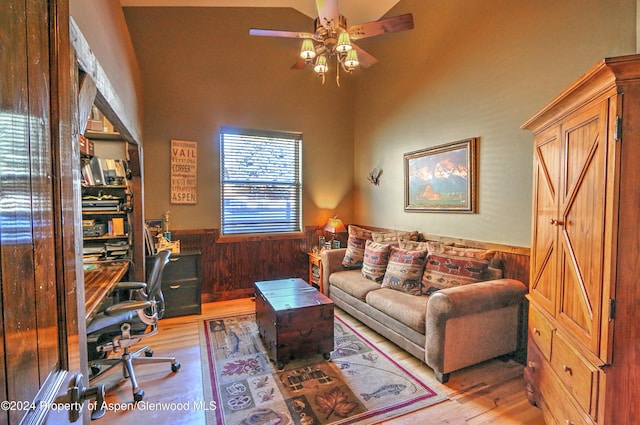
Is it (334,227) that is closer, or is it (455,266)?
(455,266)

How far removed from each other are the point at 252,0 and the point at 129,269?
372 cm

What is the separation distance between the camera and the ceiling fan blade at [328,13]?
2.40 metres

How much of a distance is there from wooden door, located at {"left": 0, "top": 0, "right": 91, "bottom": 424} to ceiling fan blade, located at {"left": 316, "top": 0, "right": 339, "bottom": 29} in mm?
2151

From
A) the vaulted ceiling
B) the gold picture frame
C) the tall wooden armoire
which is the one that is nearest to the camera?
the tall wooden armoire

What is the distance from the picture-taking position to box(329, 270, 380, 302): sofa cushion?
3164 millimetres

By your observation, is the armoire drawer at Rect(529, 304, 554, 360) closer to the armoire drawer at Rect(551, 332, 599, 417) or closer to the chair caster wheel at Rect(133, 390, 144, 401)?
the armoire drawer at Rect(551, 332, 599, 417)

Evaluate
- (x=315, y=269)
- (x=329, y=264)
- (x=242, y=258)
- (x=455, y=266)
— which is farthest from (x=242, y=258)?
(x=455, y=266)

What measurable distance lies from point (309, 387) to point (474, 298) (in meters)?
1.41

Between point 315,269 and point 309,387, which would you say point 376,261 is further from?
point 309,387

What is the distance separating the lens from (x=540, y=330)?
6.15 feet

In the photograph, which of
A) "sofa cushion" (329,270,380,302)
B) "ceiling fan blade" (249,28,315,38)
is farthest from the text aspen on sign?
"sofa cushion" (329,270,380,302)

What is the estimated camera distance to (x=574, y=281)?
150 centimetres

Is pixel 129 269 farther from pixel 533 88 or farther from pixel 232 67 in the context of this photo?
Answer: pixel 533 88

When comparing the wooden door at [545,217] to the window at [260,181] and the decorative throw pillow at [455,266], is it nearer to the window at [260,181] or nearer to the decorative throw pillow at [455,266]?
the decorative throw pillow at [455,266]
